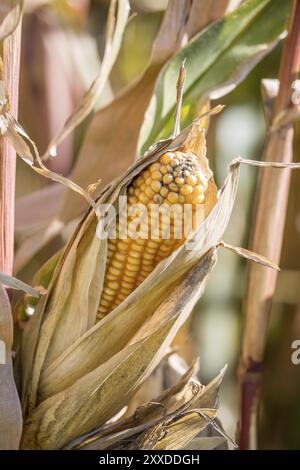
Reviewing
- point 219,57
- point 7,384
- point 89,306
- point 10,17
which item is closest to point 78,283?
point 89,306

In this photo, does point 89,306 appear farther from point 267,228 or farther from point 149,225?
point 267,228

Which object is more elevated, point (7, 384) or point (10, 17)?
point (10, 17)

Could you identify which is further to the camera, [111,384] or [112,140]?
[112,140]

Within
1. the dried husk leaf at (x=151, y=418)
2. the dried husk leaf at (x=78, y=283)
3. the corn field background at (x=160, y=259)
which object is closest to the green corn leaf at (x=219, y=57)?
the corn field background at (x=160, y=259)

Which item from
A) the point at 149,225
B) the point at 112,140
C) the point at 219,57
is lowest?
the point at 149,225

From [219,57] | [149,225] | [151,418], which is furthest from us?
[219,57]

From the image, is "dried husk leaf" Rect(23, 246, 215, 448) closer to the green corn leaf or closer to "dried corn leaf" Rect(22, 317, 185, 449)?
"dried corn leaf" Rect(22, 317, 185, 449)
